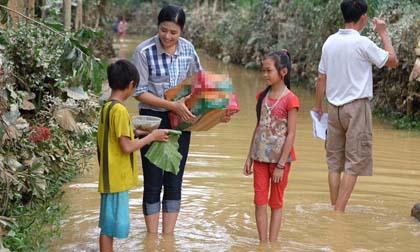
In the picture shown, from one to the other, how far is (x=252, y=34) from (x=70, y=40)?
771 inches

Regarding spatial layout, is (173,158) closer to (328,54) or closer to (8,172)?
(8,172)

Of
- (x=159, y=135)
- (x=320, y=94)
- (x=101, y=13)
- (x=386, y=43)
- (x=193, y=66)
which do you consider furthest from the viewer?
(x=101, y=13)

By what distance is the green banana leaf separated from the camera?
5250 mm

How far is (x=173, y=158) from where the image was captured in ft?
17.3

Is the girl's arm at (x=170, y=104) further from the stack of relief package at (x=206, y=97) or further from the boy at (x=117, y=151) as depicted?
the boy at (x=117, y=151)

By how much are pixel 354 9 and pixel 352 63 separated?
0.45 metres

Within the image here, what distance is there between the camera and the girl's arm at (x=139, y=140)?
494cm

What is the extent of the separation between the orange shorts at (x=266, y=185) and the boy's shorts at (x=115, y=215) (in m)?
1.07

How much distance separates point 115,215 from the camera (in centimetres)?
499

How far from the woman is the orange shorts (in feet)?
1.82

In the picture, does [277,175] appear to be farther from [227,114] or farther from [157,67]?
[157,67]

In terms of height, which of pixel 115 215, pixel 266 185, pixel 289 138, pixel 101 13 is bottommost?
pixel 115 215

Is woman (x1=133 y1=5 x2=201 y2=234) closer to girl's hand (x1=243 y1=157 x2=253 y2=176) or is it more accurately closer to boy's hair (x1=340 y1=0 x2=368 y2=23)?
girl's hand (x1=243 y1=157 x2=253 y2=176)


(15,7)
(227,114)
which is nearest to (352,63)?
(227,114)
